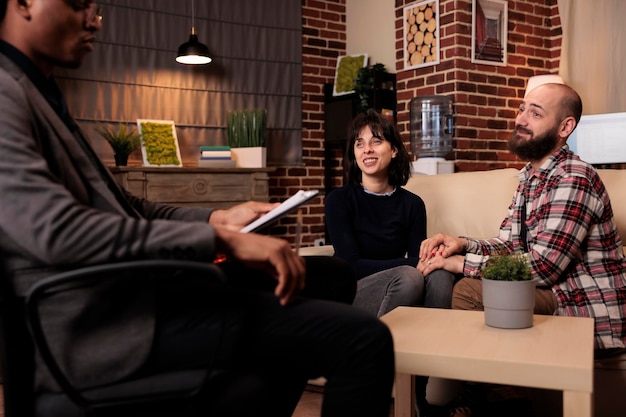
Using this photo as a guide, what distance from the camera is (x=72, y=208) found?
1052 millimetres

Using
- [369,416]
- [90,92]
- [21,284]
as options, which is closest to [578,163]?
[369,416]

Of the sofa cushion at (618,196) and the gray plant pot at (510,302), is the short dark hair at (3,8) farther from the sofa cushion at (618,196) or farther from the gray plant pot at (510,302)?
the sofa cushion at (618,196)

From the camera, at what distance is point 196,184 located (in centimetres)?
486

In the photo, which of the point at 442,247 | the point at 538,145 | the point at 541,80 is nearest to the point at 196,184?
the point at 541,80

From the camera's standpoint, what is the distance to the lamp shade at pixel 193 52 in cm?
484

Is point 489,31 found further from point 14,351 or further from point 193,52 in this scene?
point 14,351

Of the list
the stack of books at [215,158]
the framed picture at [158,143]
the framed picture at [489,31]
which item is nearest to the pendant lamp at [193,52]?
the framed picture at [158,143]

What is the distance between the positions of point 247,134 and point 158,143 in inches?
26.8

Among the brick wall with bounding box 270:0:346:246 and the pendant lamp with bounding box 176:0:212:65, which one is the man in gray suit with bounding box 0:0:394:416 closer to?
the pendant lamp with bounding box 176:0:212:65

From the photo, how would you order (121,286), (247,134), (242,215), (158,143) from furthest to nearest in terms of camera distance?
(247,134) → (158,143) → (242,215) → (121,286)

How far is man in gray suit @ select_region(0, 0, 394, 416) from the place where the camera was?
1.05 m

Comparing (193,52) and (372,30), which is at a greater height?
(372,30)

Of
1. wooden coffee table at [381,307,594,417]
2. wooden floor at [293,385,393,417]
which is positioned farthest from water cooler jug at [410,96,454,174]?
wooden coffee table at [381,307,594,417]

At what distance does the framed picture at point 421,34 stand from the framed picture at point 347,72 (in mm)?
630
